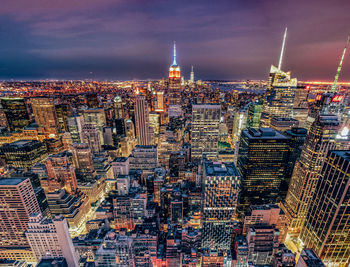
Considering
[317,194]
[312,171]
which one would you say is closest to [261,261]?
[317,194]

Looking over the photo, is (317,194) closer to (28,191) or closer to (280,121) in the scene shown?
(280,121)

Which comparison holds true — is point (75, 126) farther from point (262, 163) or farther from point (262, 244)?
point (262, 244)

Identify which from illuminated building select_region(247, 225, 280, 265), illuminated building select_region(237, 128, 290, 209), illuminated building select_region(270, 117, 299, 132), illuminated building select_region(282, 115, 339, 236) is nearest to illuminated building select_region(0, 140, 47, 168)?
illuminated building select_region(237, 128, 290, 209)

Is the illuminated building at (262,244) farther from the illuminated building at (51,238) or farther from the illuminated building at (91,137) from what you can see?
the illuminated building at (91,137)

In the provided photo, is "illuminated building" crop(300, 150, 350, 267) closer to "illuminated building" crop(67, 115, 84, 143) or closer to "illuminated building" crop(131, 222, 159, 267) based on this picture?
"illuminated building" crop(131, 222, 159, 267)

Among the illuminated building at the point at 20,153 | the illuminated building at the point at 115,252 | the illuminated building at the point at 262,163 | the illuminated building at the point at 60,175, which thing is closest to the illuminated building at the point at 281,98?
the illuminated building at the point at 262,163

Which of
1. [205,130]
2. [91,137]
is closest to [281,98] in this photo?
[205,130]
